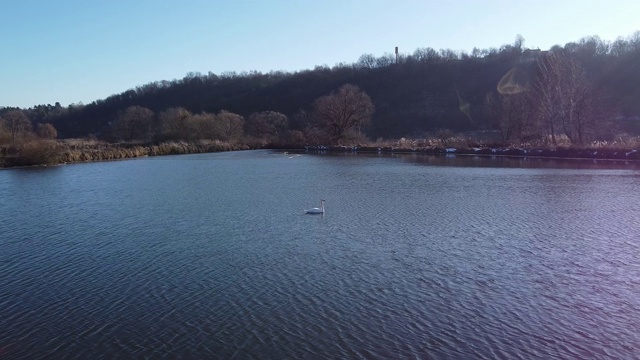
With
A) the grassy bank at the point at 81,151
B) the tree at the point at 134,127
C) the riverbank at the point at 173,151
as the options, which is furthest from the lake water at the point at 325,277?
the tree at the point at 134,127

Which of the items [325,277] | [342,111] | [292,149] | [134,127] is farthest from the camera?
[134,127]

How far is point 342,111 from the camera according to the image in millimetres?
62812

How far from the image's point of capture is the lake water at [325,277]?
752 cm

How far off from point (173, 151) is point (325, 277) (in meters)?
54.5

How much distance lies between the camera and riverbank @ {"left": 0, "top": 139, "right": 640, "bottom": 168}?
36469 millimetres

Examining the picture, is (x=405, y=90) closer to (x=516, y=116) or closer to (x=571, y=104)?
(x=516, y=116)

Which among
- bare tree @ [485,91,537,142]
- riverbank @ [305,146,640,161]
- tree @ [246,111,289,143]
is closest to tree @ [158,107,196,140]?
tree @ [246,111,289,143]

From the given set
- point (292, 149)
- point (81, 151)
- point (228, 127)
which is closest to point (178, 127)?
point (228, 127)

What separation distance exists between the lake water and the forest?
26.2 metres

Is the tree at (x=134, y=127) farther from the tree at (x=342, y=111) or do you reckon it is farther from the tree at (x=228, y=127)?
the tree at (x=342, y=111)

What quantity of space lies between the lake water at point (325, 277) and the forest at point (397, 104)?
2616 centimetres

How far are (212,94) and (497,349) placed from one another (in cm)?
12328

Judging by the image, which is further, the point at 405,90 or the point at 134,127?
the point at 405,90

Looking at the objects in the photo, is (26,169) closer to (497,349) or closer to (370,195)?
(370,195)
